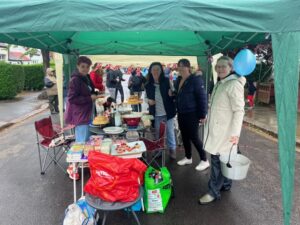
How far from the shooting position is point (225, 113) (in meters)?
3.09

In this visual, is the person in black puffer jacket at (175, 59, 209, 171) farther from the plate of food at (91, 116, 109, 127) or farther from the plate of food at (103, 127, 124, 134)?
the plate of food at (91, 116, 109, 127)

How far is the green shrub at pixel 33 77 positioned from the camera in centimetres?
1626

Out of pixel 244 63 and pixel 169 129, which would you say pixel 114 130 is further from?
pixel 244 63

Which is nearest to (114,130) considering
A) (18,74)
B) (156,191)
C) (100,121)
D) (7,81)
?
(100,121)

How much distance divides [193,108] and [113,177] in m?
2.06

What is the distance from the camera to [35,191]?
3.89 metres

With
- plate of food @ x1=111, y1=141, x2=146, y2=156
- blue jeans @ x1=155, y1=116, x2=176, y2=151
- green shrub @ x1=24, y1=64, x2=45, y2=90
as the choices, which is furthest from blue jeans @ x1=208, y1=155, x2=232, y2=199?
green shrub @ x1=24, y1=64, x2=45, y2=90

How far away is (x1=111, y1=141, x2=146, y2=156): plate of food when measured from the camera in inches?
118

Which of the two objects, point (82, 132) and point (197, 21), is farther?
point (82, 132)

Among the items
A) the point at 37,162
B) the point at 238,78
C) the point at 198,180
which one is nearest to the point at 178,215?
the point at 198,180

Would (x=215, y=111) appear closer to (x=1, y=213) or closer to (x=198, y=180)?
(x=198, y=180)

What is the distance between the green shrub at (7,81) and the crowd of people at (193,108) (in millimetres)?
9743

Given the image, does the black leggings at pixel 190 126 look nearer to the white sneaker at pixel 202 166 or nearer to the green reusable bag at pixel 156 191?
the white sneaker at pixel 202 166

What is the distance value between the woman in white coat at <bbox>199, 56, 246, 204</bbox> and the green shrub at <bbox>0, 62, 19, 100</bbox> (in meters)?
11.8
